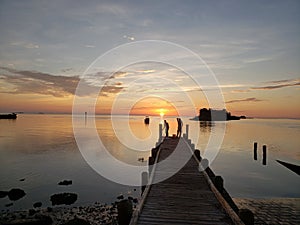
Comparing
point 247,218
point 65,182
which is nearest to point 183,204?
point 247,218

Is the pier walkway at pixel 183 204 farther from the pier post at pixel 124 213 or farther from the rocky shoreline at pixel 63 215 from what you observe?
the rocky shoreline at pixel 63 215

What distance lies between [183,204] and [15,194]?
1878 centimetres

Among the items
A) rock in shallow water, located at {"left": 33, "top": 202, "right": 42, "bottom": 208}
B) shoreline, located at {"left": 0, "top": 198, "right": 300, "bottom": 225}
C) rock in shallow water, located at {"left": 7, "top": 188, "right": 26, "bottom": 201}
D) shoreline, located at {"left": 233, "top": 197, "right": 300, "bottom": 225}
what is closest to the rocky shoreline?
shoreline, located at {"left": 0, "top": 198, "right": 300, "bottom": 225}

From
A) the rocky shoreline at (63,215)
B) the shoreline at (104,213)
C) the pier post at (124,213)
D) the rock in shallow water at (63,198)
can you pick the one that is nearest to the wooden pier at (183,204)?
the pier post at (124,213)

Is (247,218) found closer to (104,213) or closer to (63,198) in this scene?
(104,213)

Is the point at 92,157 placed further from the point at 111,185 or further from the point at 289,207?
the point at 289,207

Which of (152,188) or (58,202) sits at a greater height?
(152,188)

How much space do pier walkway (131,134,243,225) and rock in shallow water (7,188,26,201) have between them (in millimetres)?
15053

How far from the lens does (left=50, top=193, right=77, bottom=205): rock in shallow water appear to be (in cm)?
2008

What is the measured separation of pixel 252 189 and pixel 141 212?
61.8ft

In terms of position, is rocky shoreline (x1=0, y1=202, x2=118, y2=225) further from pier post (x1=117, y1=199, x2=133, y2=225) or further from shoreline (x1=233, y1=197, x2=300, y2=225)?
pier post (x1=117, y1=199, x2=133, y2=225)

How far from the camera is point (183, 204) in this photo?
814cm

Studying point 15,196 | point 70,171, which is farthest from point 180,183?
point 70,171

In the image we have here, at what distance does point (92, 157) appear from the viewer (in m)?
40.2
